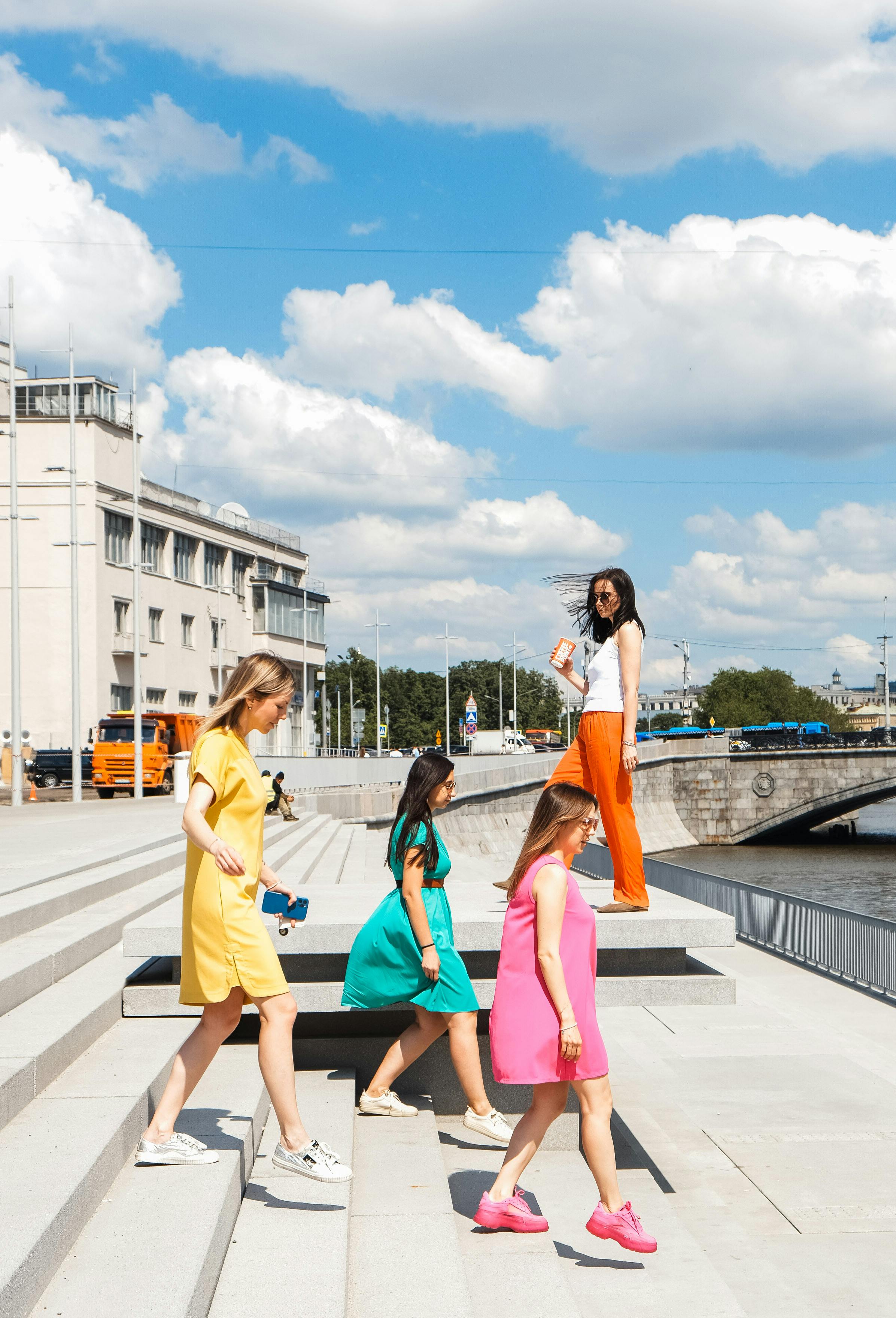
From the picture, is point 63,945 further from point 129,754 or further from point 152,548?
point 152,548

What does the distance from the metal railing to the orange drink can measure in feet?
10.9

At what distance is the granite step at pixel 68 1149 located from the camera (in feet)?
10.3

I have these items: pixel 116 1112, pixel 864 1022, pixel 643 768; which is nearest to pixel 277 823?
pixel 864 1022

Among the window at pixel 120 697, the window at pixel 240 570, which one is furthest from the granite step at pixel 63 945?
the window at pixel 240 570

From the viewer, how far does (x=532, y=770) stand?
47875 mm

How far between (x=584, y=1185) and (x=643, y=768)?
188 ft

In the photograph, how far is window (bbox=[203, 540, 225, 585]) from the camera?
67.1 m

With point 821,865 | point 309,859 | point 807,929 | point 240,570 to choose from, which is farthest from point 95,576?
point 807,929

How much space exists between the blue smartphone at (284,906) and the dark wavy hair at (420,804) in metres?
0.67

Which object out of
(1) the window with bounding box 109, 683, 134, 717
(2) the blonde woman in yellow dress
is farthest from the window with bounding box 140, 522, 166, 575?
(2) the blonde woman in yellow dress

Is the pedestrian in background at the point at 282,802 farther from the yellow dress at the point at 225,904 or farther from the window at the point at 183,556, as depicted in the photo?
the window at the point at 183,556

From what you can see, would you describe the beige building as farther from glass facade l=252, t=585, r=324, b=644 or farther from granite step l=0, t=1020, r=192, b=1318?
granite step l=0, t=1020, r=192, b=1318

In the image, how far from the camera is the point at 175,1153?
4.27 meters

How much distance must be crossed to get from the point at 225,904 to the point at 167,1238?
3.32 ft
